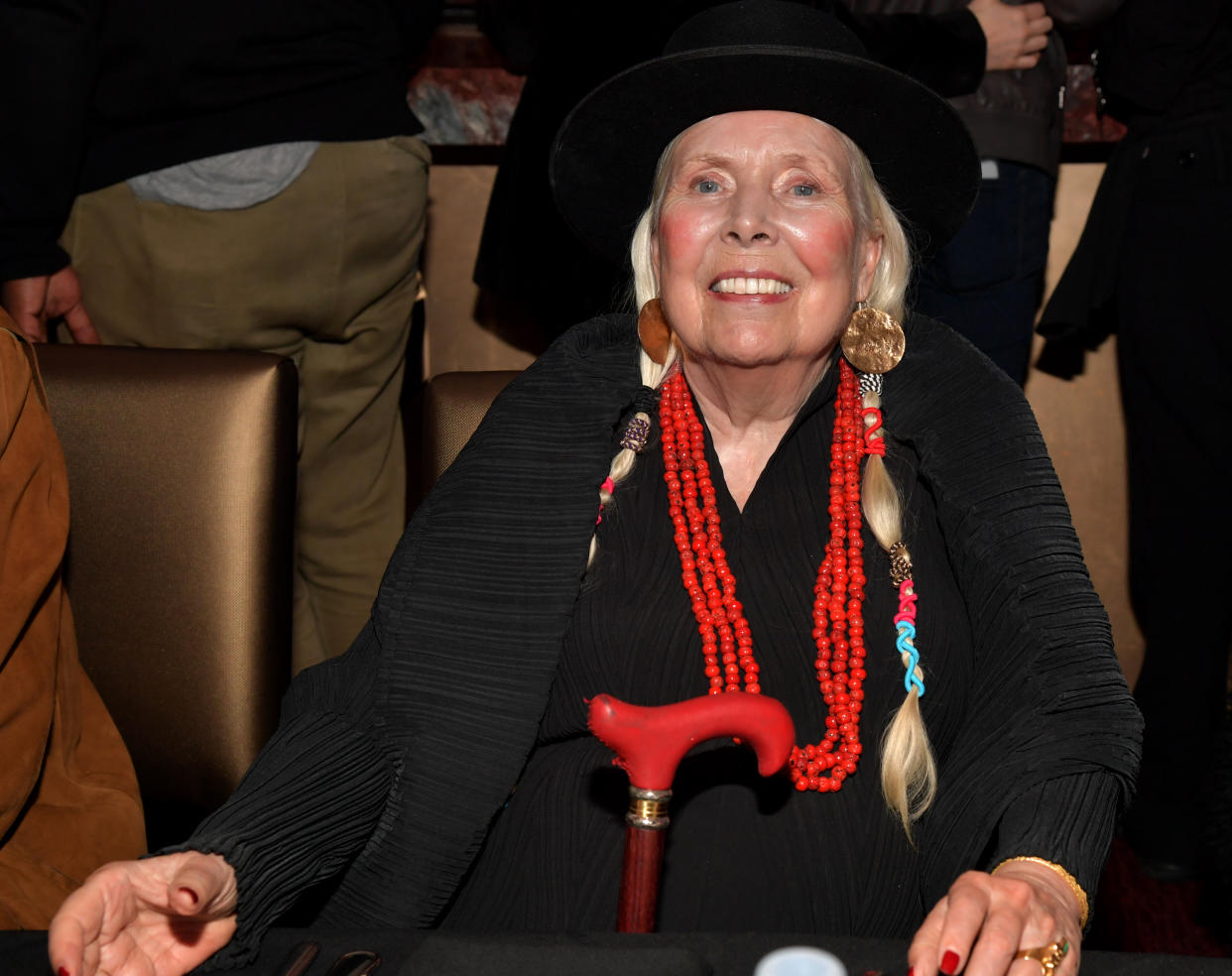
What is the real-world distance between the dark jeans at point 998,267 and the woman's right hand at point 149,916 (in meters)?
1.59

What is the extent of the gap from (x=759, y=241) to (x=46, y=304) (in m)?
1.19

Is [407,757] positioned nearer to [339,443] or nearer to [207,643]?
[207,643]

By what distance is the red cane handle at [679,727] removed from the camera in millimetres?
870

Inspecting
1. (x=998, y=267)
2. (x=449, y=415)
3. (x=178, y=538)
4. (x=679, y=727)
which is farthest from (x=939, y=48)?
(x=679, y=727)

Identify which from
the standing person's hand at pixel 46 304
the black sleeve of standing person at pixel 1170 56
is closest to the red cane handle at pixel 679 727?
the standing person's hand at pixel 46 304

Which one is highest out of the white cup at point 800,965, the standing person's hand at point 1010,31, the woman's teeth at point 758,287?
the standing person's hand at point 1010,31

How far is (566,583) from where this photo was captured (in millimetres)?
1412

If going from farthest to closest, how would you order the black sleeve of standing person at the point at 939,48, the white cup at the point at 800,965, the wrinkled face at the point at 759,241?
the black sleeve of standing person at the point at 939,48 → the wrinkled face at the point at 759,241 → the white cup at the point at 800,965

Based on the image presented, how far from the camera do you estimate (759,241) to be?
1.48 m

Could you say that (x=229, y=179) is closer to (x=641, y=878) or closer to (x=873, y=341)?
(x=873, y=341)

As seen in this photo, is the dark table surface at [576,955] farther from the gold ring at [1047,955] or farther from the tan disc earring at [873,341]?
the tan disc earring at [873,341]

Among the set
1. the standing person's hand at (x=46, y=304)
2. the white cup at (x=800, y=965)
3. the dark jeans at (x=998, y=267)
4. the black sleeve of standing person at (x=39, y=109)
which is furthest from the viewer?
the dark jeans at (x=998, y=267)

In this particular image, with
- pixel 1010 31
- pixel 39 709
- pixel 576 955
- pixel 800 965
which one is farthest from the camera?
pixel 1010 31

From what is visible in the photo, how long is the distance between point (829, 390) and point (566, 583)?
0.40m
